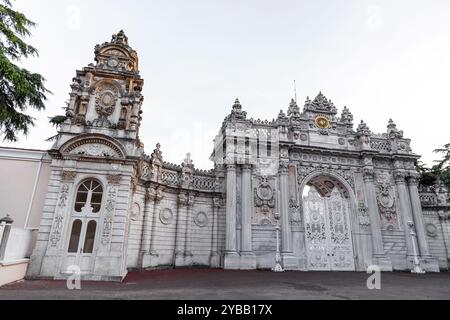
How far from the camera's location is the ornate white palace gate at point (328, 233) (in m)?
16.8

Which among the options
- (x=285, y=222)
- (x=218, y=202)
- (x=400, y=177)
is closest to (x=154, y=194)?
(x=218, y=202)

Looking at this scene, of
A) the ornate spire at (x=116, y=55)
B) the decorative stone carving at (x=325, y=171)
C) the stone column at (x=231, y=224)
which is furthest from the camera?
the decorative stone carving at (x=325, y=171)

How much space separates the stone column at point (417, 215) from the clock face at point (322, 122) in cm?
694

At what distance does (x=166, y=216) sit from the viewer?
53.5ft

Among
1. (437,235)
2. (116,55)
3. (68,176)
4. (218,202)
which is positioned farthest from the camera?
(437,235)

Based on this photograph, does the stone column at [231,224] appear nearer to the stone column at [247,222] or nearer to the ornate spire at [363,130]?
the stone column at [247,222]

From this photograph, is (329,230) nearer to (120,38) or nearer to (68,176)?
(68,176)

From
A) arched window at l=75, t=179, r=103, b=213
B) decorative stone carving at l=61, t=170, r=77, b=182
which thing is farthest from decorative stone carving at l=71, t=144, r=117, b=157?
arched window at l=75, t=179, r=103, b=213

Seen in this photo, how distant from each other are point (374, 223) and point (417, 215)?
11.3 ft

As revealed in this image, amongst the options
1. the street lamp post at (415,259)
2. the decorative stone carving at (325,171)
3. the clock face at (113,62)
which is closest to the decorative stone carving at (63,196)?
the clock face at (113,62)

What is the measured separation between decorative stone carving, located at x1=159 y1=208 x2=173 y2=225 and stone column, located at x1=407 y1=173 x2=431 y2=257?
16.4 metres

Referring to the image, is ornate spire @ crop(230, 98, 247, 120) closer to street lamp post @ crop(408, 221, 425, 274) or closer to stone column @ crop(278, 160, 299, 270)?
stone column @ crop(278, 160, 299, 270)
